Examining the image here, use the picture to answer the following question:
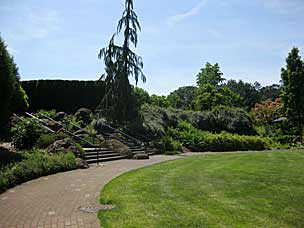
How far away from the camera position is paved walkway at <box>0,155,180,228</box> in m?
5.01

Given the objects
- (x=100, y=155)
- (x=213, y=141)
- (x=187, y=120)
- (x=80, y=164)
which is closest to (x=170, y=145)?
(x=213, y=141)

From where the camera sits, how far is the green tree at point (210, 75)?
161 ft

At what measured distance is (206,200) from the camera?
618 centimetres

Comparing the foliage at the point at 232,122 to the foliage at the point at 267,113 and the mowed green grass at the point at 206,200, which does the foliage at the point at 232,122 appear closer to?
the foliage at the point at 267,113

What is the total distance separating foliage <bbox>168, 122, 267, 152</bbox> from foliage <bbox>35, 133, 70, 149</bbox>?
9.80 meters

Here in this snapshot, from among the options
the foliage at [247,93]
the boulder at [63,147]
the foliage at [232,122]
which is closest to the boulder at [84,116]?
the boulder at [63,147]

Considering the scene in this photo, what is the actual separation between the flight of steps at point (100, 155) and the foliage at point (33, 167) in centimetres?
165

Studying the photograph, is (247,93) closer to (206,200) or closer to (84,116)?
(84,116)

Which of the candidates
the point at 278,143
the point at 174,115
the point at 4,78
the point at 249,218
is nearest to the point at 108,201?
the point at 249,218

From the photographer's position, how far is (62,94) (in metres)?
24.9

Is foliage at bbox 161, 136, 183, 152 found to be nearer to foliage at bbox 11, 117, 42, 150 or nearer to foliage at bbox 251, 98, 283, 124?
foliage at bbox 11, 117, 42, 150

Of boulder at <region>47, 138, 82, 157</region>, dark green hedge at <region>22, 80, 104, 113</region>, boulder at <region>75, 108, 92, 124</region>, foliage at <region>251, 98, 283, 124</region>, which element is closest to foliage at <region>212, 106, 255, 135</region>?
foliage at <region>251, 98, 283, 124</region>

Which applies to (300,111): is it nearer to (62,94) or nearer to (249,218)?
(62,94)

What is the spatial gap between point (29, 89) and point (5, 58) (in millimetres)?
14627
